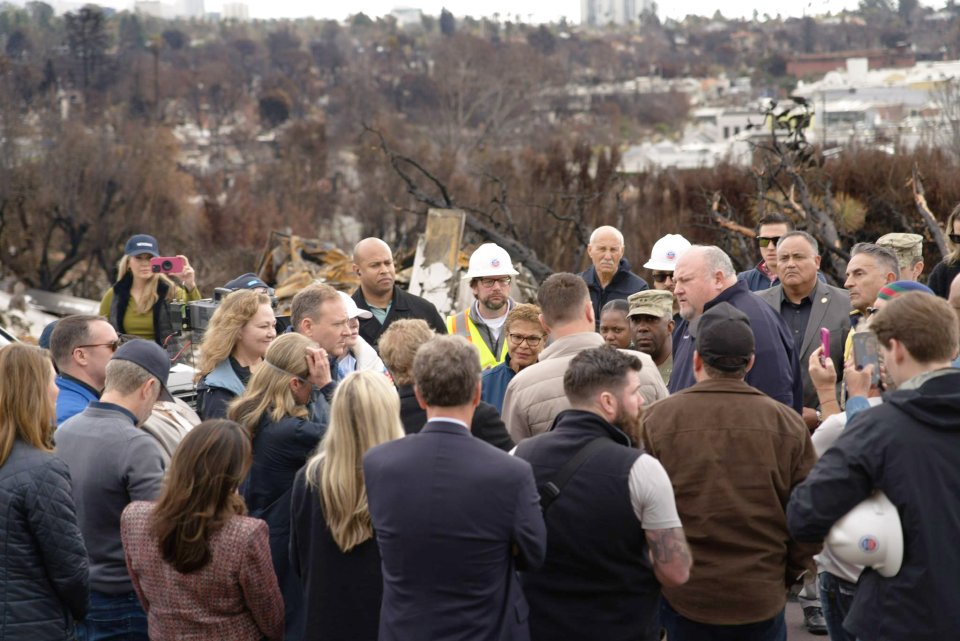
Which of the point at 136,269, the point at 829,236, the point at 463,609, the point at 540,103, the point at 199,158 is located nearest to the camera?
the point at 463,609

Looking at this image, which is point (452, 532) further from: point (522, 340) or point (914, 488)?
point (522, 340)

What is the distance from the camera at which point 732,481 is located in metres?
4.22

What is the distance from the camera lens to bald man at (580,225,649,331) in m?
8.13

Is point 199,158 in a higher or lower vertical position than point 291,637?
lower

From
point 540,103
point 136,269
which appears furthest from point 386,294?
point 540,103

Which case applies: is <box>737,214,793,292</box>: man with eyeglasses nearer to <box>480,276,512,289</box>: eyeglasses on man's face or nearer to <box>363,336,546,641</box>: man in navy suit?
<box>480,276,512,289</box>: eyeglasses on man's face

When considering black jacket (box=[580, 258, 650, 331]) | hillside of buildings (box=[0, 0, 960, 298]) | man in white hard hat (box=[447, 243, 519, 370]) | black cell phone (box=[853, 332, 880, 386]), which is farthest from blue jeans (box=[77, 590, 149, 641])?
hillside of buildings (box=[0, 0, 960, 298])

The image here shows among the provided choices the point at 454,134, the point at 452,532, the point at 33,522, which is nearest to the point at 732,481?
the point at 452,532

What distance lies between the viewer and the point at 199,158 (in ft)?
296

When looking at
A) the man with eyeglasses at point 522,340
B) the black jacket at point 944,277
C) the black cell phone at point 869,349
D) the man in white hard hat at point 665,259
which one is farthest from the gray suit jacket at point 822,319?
the black cell phone at point 869,349

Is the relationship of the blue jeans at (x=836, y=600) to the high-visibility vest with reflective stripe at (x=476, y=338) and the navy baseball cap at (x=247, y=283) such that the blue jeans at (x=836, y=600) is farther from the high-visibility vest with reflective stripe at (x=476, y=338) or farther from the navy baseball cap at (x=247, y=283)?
the navy baseball cap at (x=247, y=283)

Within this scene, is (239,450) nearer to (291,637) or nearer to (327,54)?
(291,637)

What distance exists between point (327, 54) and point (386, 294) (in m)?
155

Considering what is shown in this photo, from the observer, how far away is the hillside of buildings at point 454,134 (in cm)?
2627
